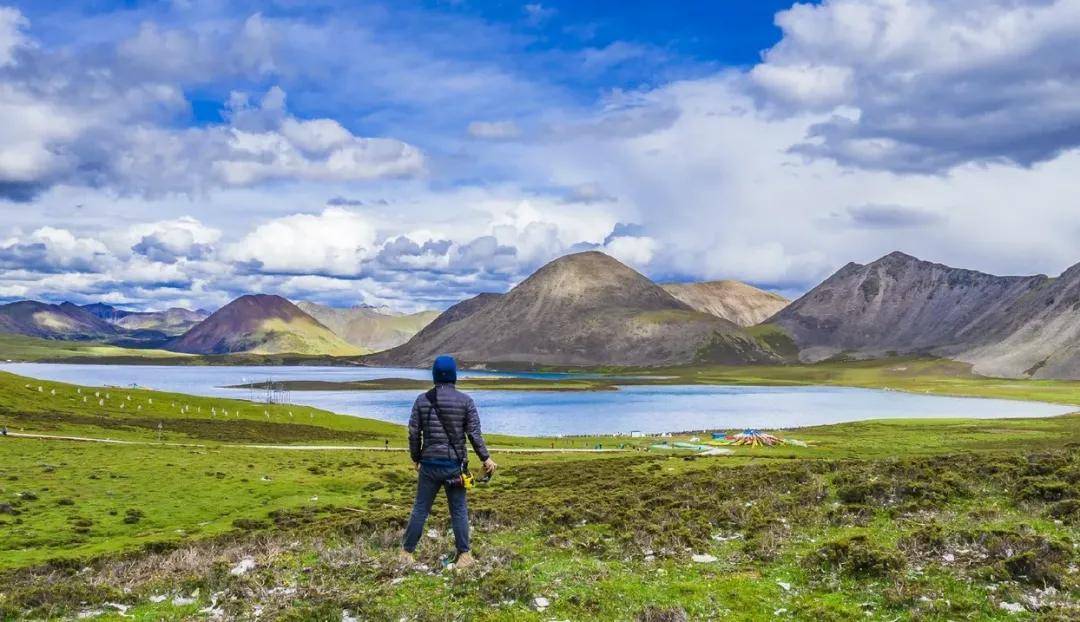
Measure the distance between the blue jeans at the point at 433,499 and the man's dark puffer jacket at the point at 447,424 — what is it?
0.35 m

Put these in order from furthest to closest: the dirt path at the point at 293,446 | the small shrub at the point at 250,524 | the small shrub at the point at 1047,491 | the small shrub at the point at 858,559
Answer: the dirt path at the point at 293,446
the small shrub at the point at 250,524
the small shrub at the point at 1047,491
the small shrub at the point at 858,559

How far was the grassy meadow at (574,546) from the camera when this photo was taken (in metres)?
16.6

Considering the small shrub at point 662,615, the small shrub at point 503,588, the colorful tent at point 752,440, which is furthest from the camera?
the colorful tent at point 752,440

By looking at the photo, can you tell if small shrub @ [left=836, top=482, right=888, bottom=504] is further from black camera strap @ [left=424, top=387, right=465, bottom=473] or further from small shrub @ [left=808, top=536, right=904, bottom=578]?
black camera strap @ [left=424, top=387, right=465, bottom=473]

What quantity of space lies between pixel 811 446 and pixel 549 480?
45.7 m

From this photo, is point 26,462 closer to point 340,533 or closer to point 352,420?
point 340,533

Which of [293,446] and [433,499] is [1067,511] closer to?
[433,499]

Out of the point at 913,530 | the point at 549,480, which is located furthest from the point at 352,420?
the point at 913,530

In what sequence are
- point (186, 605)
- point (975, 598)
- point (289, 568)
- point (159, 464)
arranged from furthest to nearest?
point (159, 464), point (289, 568), point (186, 605), point (975, 598)

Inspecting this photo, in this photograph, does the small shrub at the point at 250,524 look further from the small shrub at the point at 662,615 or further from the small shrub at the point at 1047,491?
the small shrub at the point at 1047,491

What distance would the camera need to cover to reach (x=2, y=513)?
33.6m

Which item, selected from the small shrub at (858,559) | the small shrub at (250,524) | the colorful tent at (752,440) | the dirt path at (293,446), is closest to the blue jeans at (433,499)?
the small shrub at (858,559)

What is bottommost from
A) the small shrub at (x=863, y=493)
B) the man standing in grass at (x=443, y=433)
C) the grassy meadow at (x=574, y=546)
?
the grassy meadow at (x=574, y=546)

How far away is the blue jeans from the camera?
1884cm
